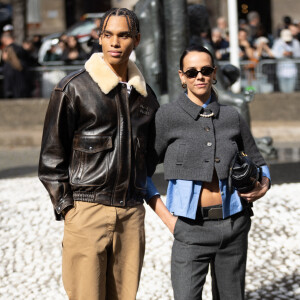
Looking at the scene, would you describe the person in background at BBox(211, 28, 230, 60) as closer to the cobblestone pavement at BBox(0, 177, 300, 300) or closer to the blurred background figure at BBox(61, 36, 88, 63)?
the blurred background figure at BBox(61, 36, 88, 63)

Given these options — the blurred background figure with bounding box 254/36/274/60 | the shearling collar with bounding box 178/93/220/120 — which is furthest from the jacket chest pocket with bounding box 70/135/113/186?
the blurred background figure with bounding box 254/36/274/60

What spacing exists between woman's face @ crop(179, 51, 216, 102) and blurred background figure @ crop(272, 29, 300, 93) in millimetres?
11387

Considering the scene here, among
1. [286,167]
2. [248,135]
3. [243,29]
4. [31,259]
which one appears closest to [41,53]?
[243,29]

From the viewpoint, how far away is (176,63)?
8.22m

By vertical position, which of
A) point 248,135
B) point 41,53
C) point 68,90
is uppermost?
point 68,90

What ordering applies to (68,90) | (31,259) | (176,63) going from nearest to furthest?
1. (68,90)
2. (31,259)
3. (176,63)

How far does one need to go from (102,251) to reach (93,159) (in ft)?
1.38

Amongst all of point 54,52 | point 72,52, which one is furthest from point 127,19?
point 54,52

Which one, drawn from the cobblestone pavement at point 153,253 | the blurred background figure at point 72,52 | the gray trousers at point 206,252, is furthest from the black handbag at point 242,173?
the blurred background figure at point 72,52

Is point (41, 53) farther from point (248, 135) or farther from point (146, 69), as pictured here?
point (248, 135)

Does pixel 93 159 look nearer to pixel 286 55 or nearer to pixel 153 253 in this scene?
pixel 153 253

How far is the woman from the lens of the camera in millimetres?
3637

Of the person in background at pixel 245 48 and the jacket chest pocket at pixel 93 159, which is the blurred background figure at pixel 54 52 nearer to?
the person in background at pixel 245 48

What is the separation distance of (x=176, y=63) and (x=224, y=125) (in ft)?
15.0
